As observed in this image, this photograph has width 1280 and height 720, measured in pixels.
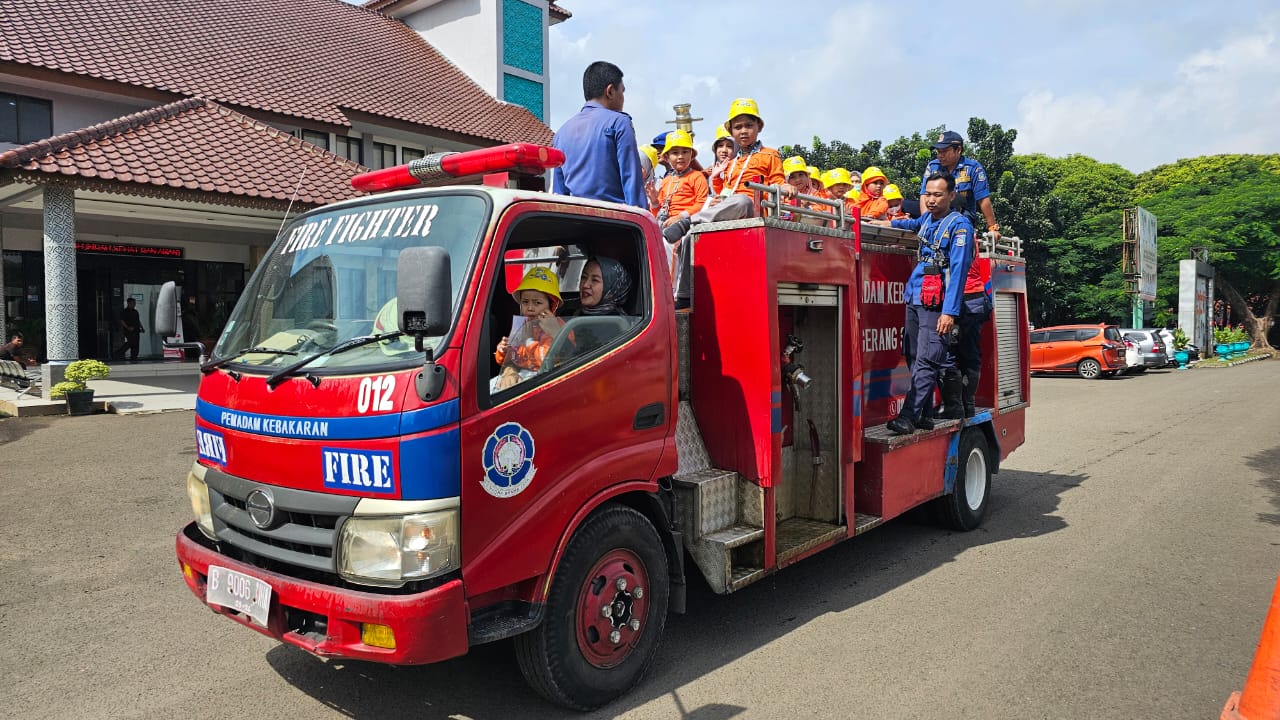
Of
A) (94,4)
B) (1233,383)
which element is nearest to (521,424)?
(94,4)

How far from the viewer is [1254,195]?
3775 centimetres

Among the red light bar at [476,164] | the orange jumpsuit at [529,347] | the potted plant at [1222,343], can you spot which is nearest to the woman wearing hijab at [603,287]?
the orange jumpsuit at [529,347]

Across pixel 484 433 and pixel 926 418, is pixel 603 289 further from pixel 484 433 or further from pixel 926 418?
pixel 926 418

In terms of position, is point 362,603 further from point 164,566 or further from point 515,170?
point 164,566

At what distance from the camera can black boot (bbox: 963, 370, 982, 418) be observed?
6387 millimetres

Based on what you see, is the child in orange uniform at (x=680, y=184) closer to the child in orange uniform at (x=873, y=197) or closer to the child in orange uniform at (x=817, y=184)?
the child in orange uniform at (x=817, y=184)

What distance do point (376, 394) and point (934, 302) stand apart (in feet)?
13.6

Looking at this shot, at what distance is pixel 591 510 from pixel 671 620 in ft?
4.49

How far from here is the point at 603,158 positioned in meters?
4.68

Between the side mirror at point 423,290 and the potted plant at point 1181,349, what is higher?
the side mirror at point 423,290

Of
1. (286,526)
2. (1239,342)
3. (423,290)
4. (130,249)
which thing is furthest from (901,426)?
(1239,342)

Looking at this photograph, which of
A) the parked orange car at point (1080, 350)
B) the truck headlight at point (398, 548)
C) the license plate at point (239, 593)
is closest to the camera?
the truck headlight at point (398, 548)

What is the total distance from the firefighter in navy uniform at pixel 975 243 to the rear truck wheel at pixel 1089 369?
19.5 metres

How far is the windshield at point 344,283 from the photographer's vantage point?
126 inches
